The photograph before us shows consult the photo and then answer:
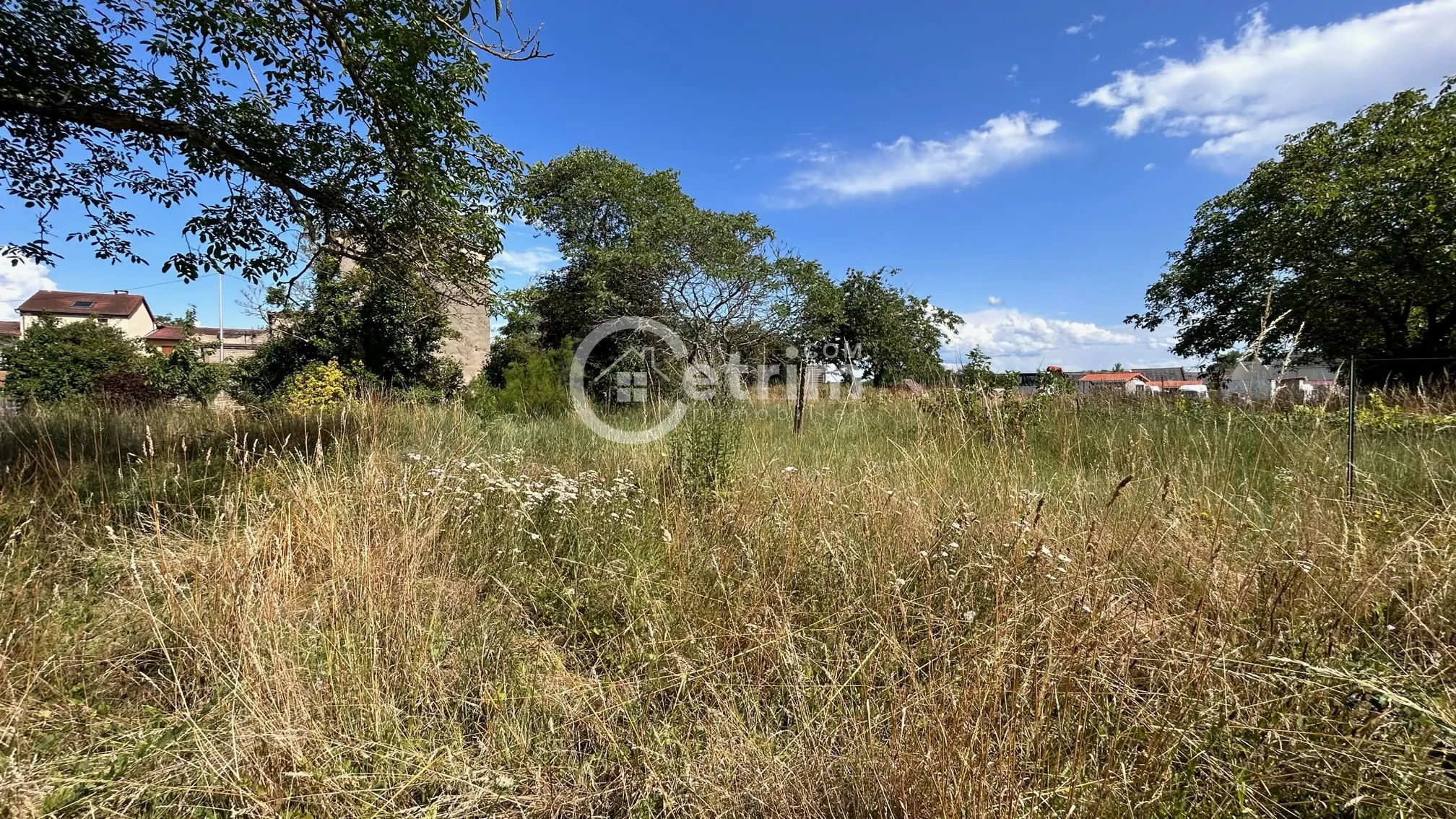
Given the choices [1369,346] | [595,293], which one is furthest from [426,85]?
[1369,346]

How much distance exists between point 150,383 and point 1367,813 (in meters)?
17.3

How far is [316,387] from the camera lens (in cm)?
870

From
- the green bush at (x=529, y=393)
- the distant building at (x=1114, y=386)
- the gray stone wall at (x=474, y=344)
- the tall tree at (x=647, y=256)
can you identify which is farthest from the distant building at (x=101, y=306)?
the distant building at (x=1114, y=386)

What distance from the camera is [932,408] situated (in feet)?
16.0

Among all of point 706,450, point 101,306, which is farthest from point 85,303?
point 706,450

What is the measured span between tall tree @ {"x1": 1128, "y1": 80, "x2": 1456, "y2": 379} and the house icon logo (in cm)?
903

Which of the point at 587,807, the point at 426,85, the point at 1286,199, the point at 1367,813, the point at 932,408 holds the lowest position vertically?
the point at 587,807

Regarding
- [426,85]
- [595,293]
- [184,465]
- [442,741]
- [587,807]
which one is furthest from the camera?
[595,293]

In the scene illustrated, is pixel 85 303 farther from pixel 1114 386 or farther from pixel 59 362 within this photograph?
pixel 1114 386

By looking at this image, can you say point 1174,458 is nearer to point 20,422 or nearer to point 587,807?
point 587,807

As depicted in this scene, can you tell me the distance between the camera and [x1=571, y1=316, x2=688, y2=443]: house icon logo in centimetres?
419

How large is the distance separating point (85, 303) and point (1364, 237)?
7026 centimetres

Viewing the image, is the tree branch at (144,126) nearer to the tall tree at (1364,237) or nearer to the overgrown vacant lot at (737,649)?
the overgrown vacant lot at (737,649)

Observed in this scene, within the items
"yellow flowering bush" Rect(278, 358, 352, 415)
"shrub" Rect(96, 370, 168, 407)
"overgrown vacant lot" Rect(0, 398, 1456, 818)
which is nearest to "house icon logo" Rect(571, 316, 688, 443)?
"overgrown vacant lot" Rect(0, 398, 1456, 818)
